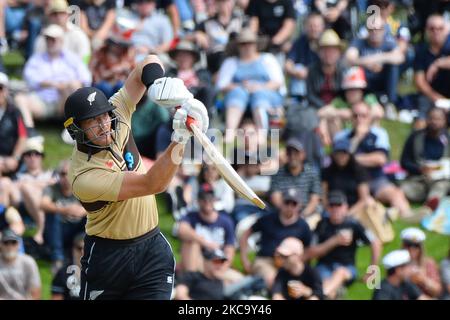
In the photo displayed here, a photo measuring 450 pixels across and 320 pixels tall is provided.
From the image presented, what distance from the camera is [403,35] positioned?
15062mm

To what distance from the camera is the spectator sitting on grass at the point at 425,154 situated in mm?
13031

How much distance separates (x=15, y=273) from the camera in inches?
441

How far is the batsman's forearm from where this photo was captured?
7062 mm

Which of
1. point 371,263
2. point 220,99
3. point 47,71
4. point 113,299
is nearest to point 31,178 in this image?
point 47,71

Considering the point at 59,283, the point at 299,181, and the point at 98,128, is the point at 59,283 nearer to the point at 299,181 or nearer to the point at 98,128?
the point at 299,181

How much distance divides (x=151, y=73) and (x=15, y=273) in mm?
3996

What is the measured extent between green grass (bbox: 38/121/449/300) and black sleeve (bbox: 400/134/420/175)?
641mm

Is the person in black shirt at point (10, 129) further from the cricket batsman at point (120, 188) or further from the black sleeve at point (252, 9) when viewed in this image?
the cricket batsman at point (120, 188)

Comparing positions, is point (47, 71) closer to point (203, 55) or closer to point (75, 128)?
point (203, 55)

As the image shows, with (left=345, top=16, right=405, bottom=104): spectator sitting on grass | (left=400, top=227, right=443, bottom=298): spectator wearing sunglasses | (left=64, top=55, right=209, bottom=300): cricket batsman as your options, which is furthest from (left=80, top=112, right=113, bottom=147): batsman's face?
(left=345, top=16, right=405, bottom=104): spectator sitting on grass

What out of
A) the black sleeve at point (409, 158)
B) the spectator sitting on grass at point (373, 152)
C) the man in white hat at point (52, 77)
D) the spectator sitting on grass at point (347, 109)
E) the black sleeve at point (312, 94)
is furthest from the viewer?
the black sleeve at point (312, 94)

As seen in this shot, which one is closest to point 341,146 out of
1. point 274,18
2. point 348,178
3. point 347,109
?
point 348,178

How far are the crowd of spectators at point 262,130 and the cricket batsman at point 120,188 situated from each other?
2.82 metres

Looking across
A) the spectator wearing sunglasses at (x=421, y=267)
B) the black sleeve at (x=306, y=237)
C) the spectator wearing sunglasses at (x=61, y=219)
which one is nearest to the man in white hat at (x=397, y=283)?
the spectator wearing sunglasses at (x=421, y=267)
